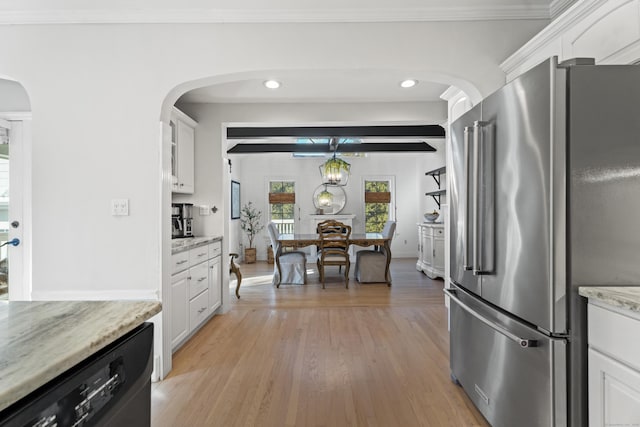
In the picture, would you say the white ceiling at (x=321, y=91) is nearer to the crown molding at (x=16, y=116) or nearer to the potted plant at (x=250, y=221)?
the crown molding at (x=16, y=116)

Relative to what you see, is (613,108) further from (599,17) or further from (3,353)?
(3,353)

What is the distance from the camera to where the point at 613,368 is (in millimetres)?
1166

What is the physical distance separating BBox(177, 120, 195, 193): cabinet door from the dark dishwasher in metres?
2.79

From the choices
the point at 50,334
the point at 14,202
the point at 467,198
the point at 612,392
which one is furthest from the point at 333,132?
the point at 50,334

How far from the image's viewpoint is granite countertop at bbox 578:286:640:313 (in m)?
1.09

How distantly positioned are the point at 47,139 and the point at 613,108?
316 centimetres

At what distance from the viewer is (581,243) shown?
1301mm

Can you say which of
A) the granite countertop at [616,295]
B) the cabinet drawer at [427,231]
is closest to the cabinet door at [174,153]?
the granite countertop at [616,295]

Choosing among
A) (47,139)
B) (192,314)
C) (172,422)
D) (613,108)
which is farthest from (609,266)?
(47,139)

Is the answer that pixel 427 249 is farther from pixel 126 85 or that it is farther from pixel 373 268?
pixel 126 85

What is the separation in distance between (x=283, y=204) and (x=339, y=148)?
222 cm

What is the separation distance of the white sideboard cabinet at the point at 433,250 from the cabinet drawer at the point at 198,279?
12.3 feet

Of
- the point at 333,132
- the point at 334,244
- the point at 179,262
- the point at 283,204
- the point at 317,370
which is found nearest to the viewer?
the point at 317,370

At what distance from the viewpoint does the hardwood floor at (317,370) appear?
192cm
